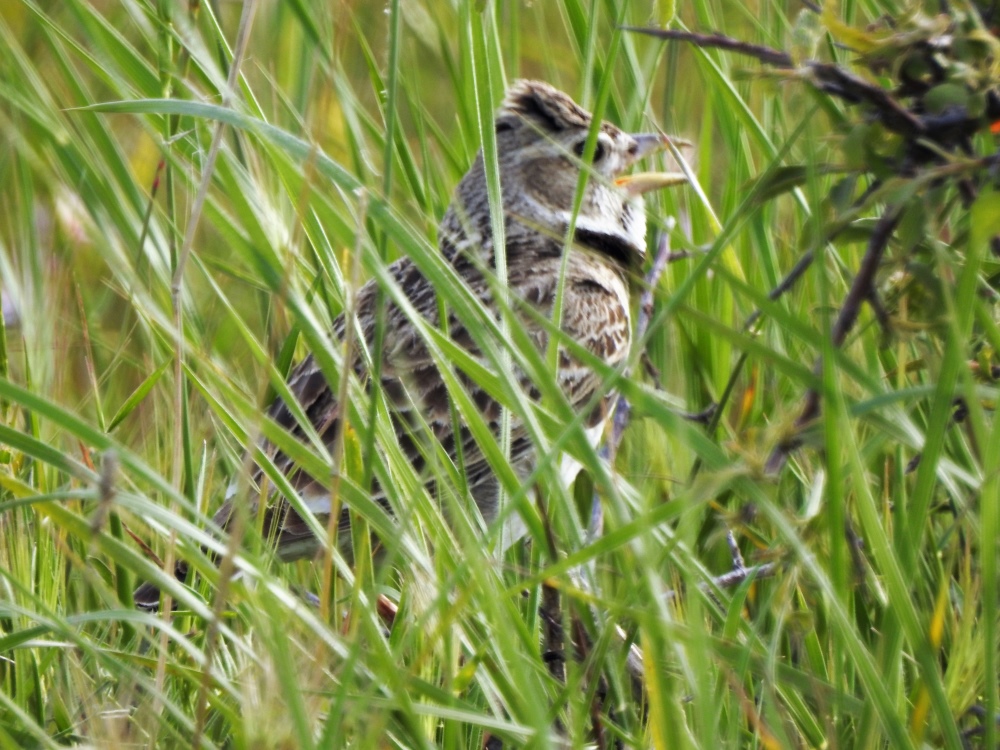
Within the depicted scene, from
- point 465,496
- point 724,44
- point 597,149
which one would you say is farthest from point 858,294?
point 597,149

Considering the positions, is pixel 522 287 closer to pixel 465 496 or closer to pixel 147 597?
pixel 147 597

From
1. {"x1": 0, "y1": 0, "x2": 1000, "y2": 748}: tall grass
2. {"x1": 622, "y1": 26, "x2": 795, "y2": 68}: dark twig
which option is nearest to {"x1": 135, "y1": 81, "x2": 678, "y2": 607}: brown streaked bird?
{"x1": 0, "y1": 0, "x2": 1000, "y2": 748}: tall grass

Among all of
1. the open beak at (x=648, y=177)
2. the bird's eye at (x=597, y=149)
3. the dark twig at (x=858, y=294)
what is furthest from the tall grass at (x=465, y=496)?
the bird's eye at (x=597, y=149)

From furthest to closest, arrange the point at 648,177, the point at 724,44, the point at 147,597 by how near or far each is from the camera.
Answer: the point at 648,177 < the point at 147,597 < the point at 724,44

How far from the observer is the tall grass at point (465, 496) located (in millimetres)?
1816

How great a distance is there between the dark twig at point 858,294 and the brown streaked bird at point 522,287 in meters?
1.64

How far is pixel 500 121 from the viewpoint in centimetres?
462

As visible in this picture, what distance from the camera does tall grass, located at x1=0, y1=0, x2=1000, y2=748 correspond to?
1.82 meters

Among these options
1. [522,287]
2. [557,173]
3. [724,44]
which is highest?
[724,44]

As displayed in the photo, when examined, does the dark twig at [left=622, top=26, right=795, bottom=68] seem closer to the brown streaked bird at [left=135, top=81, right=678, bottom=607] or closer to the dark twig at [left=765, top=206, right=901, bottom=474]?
the dark twig at [left=765, top=206, right=901, bottom=474]

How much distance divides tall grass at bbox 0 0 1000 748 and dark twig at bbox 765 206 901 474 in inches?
1.3

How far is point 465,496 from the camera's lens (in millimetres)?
2414

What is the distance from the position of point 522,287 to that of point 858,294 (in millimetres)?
2538

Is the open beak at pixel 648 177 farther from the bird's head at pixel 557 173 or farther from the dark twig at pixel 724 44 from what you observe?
the dark twig at pixel 724 44
